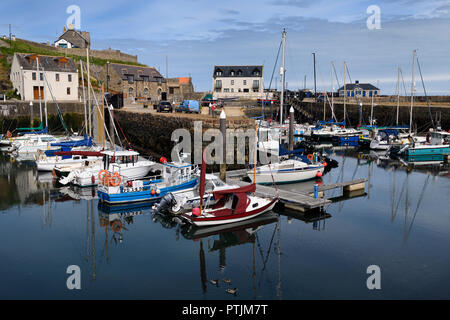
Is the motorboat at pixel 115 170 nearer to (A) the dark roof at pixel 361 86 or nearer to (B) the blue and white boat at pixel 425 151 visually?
(B) the blue and white boat at pixel 425 151

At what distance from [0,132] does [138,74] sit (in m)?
26.8

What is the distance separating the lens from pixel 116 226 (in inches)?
733

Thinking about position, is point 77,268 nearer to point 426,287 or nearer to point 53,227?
point 53,227

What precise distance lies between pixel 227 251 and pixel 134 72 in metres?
60.0

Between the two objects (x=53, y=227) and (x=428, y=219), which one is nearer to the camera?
(x=53, y=227)

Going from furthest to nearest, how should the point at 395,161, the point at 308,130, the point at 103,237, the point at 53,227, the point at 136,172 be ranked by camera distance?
the point at 308,130
the point at 395,161
the point at 136,172
the point at 53,227
the point at 103,237

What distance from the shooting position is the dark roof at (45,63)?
55562 mm

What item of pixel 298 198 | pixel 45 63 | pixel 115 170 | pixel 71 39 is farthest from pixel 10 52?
pixel 298 198

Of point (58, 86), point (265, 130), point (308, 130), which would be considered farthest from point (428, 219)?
point (58, 86)

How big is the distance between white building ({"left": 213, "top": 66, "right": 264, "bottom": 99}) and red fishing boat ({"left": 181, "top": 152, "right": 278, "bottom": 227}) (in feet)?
183

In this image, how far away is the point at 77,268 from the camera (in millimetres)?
14000

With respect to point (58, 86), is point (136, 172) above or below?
below

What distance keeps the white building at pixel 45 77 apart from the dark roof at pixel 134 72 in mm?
9393

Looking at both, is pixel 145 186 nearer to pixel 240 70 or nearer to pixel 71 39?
pixel 240 70
